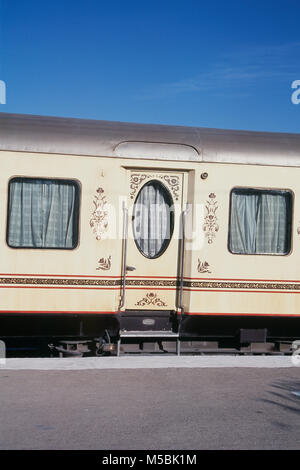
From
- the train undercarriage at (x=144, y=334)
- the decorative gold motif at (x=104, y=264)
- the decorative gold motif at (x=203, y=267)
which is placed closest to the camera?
the decorative gold motif at (x=104, y=264)

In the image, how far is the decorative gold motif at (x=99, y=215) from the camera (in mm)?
9219

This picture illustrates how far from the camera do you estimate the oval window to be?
31.1 feet

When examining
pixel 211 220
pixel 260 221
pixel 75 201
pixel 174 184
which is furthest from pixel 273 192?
pixel 75 201

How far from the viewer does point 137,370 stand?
8.41 m

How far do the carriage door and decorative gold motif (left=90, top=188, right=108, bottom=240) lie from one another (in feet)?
1.22

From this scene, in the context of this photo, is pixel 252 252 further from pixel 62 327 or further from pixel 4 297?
pixel 4 297

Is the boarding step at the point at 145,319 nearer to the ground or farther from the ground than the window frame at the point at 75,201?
nearer to the ground

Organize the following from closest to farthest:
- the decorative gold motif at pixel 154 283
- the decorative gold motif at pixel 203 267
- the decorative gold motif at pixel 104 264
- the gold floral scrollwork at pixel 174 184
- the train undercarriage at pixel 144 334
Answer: the decorative gold motif at pixel 154 283, the decorative gold motif at pixel 104 264, the train undercarriage at pixel 144 334, the decorative gold motif at pixel 203 267, the gold floral scrollwork at pixel 174 184

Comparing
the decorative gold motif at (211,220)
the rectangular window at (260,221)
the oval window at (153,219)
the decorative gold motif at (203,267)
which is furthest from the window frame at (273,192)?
the oval window at (153,219)

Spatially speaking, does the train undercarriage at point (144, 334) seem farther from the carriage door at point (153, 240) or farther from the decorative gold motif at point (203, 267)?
the decorative gold motif at point (203, 267)

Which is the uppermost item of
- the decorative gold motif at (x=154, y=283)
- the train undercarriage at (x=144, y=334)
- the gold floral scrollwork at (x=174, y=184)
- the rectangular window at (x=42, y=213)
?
the gold floral scrollwork at (x=174, y=184)

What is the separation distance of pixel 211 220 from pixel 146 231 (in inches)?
34.6

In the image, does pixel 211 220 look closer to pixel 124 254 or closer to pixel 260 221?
pixel 260 221

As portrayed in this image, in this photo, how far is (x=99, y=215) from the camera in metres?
9.23
